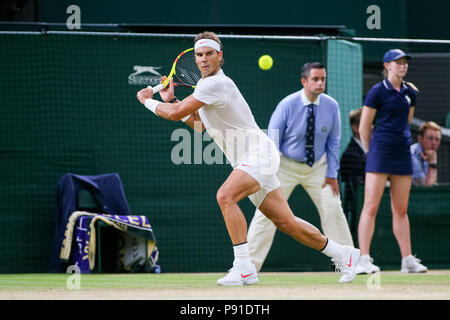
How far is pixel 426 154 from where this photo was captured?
9156mm

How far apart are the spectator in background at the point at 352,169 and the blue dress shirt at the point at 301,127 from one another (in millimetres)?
1268

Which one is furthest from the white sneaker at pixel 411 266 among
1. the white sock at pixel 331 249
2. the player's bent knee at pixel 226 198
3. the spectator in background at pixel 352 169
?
the player's bent knee at pixel 226 198

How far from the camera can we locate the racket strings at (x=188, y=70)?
6645mm

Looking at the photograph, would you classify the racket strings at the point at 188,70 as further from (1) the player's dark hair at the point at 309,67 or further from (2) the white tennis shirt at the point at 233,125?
(1) the player's dark hair at the point at 309,67

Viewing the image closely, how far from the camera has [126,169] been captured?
869cm

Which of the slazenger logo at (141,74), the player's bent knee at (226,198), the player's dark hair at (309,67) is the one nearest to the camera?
the player's bent knee at (226,198)

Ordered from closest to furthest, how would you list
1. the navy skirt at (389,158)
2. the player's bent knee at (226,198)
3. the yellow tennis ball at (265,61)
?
the player's bent knee at (226,198), the navy skirt at (389,158), the yellow tennis ball at (265,61)

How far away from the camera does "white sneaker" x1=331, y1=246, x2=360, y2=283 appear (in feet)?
20.5

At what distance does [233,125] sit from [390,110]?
2377mm

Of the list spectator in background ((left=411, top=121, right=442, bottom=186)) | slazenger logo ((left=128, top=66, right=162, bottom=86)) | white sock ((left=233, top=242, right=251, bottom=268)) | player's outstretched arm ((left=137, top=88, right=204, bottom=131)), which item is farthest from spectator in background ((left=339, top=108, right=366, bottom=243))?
player's outstretched arm ((left=137, top=88, right=204, bottom=131))

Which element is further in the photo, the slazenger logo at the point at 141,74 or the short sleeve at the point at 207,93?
the slazenger logo at the point at 141,74

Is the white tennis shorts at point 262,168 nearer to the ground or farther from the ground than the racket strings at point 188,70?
nearer to the ground

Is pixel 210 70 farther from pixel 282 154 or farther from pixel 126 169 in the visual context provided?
pixel 126 169

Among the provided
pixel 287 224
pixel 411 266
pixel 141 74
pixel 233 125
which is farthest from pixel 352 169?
pixel 233 125
